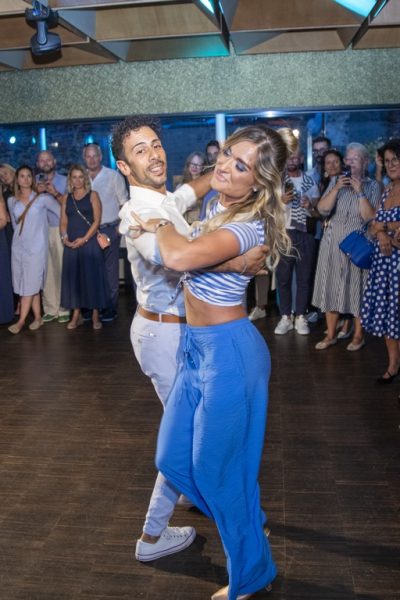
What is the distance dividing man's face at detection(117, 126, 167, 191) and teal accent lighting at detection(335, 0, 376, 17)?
14.0ft

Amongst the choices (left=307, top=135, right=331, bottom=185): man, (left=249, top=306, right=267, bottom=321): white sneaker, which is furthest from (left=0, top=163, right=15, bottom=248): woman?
(left=307, top=135, right=331, bottom=185): man

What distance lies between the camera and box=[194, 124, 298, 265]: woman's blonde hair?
207 centimetres

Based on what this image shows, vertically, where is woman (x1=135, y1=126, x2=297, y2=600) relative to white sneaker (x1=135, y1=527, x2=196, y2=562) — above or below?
above

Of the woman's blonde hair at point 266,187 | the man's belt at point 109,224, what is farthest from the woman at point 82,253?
the woman's blonde hair at point 266,187

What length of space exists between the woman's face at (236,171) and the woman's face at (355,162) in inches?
134

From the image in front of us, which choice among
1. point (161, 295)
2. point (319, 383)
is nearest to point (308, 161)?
point (319, 383)

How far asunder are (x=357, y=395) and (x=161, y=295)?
2.38 m

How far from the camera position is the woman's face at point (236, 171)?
206cm

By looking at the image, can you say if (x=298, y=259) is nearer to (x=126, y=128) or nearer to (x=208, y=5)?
(x=208, y=5)

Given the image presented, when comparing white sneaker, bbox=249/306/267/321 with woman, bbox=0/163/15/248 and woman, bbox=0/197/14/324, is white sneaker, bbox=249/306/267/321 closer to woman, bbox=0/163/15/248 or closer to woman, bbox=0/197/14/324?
woman, bbox=0/197/14/324

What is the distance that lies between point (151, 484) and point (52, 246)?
445cm

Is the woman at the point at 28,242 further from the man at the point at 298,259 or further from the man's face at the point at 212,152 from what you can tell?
the man at the point at 298,259

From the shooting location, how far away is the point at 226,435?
2.14m

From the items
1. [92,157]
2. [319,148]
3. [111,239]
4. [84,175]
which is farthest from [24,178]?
[319,148]
